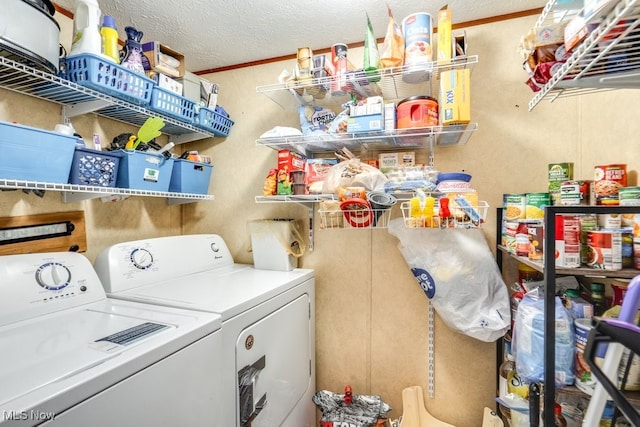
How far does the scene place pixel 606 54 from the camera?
822mm

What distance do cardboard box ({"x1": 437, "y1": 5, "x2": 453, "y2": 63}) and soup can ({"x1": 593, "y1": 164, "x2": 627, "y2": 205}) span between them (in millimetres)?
724

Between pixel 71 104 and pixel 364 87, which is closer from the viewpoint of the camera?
pixel 71 104

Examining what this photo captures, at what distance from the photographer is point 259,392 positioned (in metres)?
1.29

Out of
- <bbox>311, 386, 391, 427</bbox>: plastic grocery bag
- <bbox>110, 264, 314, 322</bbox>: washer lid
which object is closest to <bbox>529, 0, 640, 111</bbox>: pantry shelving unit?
<bbox>110, 264, 314, 322</bbox>: washer lid

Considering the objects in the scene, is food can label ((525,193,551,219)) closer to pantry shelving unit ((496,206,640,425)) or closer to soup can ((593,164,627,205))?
soup can ((593,164,627,205))

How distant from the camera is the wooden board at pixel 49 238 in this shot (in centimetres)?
129

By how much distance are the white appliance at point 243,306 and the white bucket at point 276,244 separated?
0.06 m

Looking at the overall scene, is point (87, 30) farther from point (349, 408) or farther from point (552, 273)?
point (349, 408)

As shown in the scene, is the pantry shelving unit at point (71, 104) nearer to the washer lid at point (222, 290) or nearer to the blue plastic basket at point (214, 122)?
the blue plastic basket at point (214, 122)

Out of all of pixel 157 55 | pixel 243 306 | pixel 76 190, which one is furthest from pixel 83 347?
pixel 157 55

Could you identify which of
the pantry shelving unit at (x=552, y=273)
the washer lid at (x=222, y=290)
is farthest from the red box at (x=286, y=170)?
the pantry shelving unit at (x=552, y=273)

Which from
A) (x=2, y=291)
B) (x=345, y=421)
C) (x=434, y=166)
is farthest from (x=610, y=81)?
(x=2, y=291)

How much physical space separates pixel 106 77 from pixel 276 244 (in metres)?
1.10

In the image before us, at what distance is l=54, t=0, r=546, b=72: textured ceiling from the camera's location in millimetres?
1492
